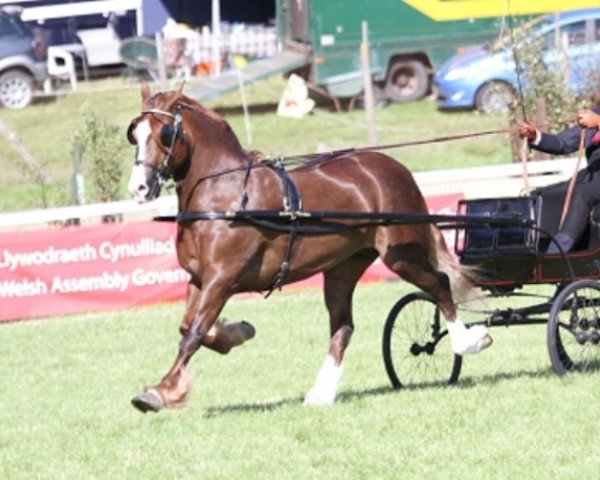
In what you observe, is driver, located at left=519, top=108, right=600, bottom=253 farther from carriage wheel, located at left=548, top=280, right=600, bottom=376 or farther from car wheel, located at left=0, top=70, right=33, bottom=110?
car wheel, located at left=0, top=70, right=33, bottom=110

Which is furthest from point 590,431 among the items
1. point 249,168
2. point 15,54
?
point 15,54

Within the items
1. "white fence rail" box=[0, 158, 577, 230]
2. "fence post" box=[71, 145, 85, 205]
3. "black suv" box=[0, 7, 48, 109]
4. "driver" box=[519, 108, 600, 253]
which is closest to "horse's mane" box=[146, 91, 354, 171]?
"driver" box=[519, 108, 600, 253]

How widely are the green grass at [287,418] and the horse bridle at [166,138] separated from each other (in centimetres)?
145

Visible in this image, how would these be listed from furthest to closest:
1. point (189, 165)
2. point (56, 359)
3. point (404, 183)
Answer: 1. point (56, 359)
2. point (404, 183)
3. point (189, 165)

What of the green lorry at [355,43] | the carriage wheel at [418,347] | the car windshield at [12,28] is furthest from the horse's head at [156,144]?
the car windshield at [12,28]

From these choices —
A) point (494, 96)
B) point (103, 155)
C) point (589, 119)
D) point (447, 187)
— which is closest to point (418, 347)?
point (589, 119)

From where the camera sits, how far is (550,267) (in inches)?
385

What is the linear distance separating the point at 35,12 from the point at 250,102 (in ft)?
14.2

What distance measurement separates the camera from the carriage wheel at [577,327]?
948 cm

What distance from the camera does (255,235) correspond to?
8922 millimetres

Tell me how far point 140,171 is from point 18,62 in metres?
19.3

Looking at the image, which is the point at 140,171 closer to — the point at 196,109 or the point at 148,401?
the point at 196,109

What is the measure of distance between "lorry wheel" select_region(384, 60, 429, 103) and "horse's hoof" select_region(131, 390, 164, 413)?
794 inches

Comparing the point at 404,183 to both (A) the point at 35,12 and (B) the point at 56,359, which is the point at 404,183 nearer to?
(B) the point at 56,359
